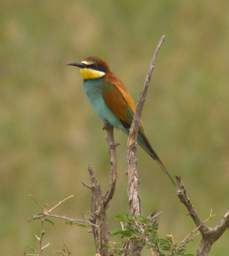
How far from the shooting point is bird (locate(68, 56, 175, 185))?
4.04 metres

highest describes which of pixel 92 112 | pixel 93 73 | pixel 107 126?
pixel 93 73

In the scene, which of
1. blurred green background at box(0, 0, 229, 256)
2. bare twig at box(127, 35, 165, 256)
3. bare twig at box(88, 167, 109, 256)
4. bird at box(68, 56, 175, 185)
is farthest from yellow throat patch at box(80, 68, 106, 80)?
bare twig at box(88, 167, 109, 256)

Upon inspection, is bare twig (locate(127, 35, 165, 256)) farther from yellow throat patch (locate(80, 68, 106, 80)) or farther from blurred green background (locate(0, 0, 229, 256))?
blurred green background (locate(0, 0, 229, 256))

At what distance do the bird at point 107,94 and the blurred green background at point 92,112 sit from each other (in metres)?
1.09

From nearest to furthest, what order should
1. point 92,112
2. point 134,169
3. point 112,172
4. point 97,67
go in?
point 134,169 < point 112,172 < point 97,67 < point 92,112

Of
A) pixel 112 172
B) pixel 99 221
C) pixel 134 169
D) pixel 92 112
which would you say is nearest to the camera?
pixel 99 221

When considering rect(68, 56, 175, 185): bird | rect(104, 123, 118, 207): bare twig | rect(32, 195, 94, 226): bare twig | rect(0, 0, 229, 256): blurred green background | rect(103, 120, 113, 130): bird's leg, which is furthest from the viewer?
rect(0, 0, 229, 256): blurred green background

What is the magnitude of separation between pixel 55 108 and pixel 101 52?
2.54 ft

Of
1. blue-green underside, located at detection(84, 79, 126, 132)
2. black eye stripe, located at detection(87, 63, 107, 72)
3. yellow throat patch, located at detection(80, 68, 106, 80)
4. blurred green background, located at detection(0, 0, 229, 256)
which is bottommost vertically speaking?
blurred green background, located at detection(0, 0, 229, 256)

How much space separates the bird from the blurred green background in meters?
1.09

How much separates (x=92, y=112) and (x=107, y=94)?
244cm

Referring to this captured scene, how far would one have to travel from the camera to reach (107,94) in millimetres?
4133

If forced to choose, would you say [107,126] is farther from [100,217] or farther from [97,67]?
[100,217]

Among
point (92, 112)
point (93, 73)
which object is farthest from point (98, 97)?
point (92, 112)
